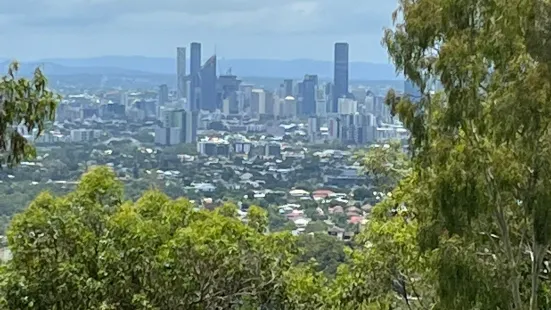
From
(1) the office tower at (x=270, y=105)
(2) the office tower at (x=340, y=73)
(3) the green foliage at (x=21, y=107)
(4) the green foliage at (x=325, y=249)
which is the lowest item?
(4) the green foliage at (x=325, y=249)

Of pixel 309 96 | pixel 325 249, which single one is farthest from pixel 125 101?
pixel 325 249

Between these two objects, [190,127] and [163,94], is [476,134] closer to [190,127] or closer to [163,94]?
[190,127]

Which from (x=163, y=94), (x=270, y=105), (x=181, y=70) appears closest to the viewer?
(x=181, y=70)

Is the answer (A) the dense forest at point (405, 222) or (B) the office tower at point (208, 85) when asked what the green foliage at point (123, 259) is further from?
(B) the office tower at point (208, 85)

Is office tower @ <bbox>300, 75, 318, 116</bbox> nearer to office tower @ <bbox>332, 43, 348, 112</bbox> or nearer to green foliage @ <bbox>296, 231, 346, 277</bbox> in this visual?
office tower @ <bbox>332, 43, 348, 112</bbox>

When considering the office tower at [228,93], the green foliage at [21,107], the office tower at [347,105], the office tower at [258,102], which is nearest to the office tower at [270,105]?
the office tower at [258,102]
